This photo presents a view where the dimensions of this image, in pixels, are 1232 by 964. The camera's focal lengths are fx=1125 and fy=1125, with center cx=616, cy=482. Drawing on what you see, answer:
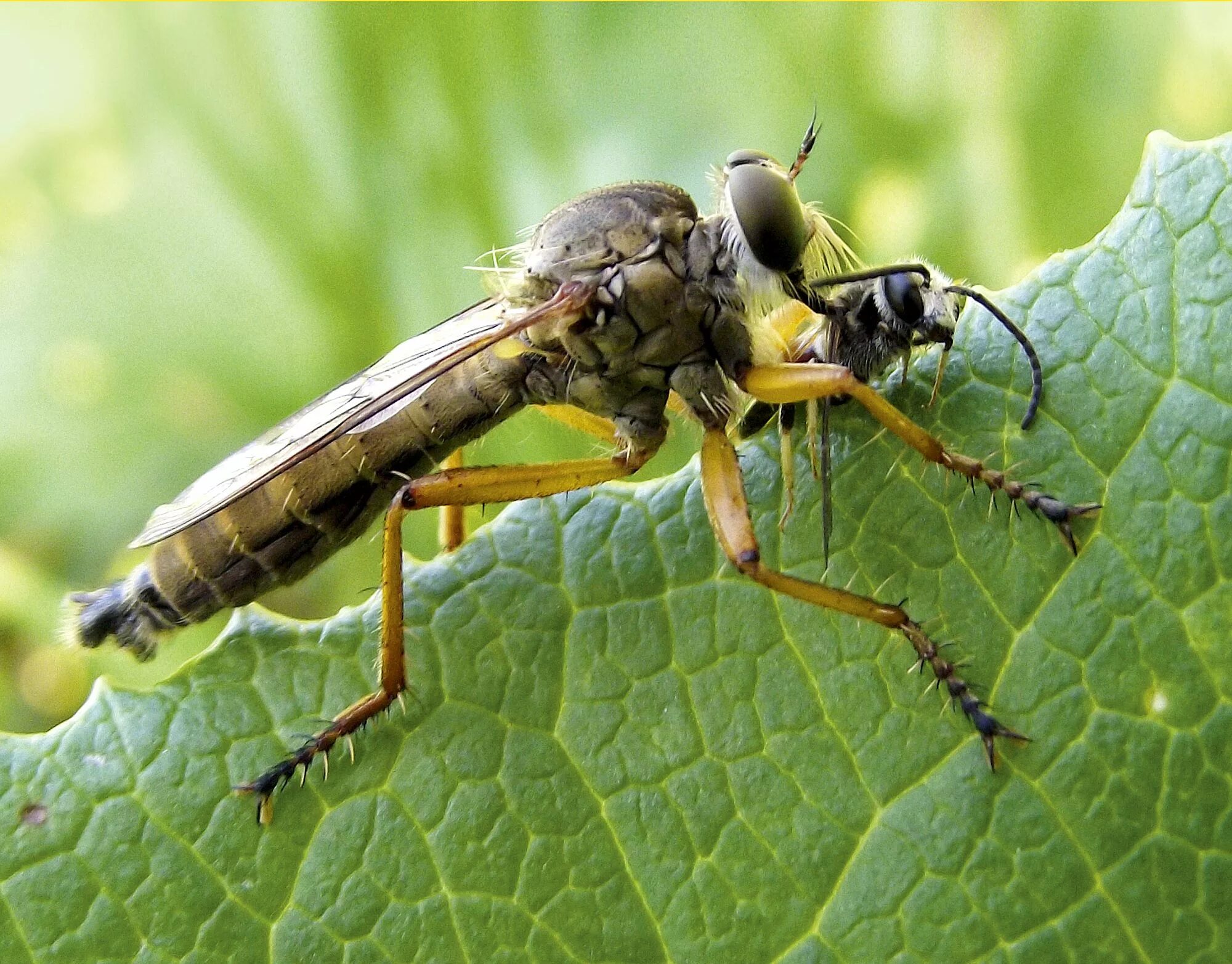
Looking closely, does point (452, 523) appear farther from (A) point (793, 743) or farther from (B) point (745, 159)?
(A) point (793, 743)

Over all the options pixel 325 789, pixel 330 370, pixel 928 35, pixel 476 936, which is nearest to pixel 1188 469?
pixel 476 936

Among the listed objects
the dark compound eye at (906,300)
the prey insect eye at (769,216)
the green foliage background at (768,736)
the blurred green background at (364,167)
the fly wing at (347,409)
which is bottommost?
the green foliage background at (768,736)

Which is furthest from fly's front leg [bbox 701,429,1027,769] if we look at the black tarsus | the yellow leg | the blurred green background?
the blurred green background

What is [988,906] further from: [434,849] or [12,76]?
[12,76]

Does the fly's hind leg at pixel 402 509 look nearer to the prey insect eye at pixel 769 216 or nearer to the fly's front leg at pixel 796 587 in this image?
the fly's front leg at pixel 796 587

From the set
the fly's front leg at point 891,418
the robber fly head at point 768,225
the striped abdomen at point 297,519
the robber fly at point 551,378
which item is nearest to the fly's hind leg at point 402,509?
the robber fly at point 551,378

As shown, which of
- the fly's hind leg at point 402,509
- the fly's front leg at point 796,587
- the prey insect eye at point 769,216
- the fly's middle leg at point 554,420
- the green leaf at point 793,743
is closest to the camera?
the green leaf at point 793,743

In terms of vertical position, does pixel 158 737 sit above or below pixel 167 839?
above
